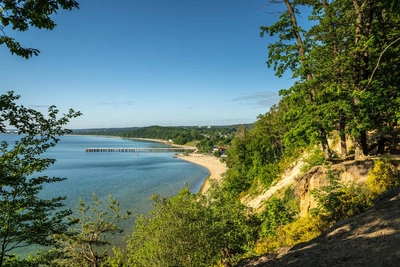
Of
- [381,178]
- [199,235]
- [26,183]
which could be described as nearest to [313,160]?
[381,178]

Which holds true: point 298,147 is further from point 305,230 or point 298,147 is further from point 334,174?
point 305,230

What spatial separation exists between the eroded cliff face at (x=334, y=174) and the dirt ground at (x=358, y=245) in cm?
293

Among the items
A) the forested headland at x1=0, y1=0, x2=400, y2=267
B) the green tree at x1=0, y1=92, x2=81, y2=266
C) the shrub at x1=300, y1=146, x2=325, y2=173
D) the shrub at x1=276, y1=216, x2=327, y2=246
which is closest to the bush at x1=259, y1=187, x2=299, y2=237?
the forested headland at x1=0, y1=0, x2=400, y2=267

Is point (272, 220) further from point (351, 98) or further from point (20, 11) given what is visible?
point (20, 11)

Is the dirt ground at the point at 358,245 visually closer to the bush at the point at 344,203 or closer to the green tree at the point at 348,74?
the bush at the point at 344,203

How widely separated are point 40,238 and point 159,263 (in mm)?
6338

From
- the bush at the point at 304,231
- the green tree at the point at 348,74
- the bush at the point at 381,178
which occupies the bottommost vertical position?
the bush at the point at 304,231

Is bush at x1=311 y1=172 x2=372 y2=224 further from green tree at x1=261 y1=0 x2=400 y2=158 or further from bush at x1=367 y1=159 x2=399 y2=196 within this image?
green tree at x1=261 y1=0 x2=400 y2=158

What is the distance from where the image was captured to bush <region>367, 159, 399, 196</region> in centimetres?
871

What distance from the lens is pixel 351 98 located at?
10656 mm

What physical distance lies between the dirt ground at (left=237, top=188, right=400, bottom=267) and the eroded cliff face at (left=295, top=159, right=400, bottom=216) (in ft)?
9.63

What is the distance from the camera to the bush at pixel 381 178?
28.6 ft

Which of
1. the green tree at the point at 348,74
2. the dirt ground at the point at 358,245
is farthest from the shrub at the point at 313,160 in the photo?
the dirt ground at the point at 358,245

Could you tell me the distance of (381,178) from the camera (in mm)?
8906
